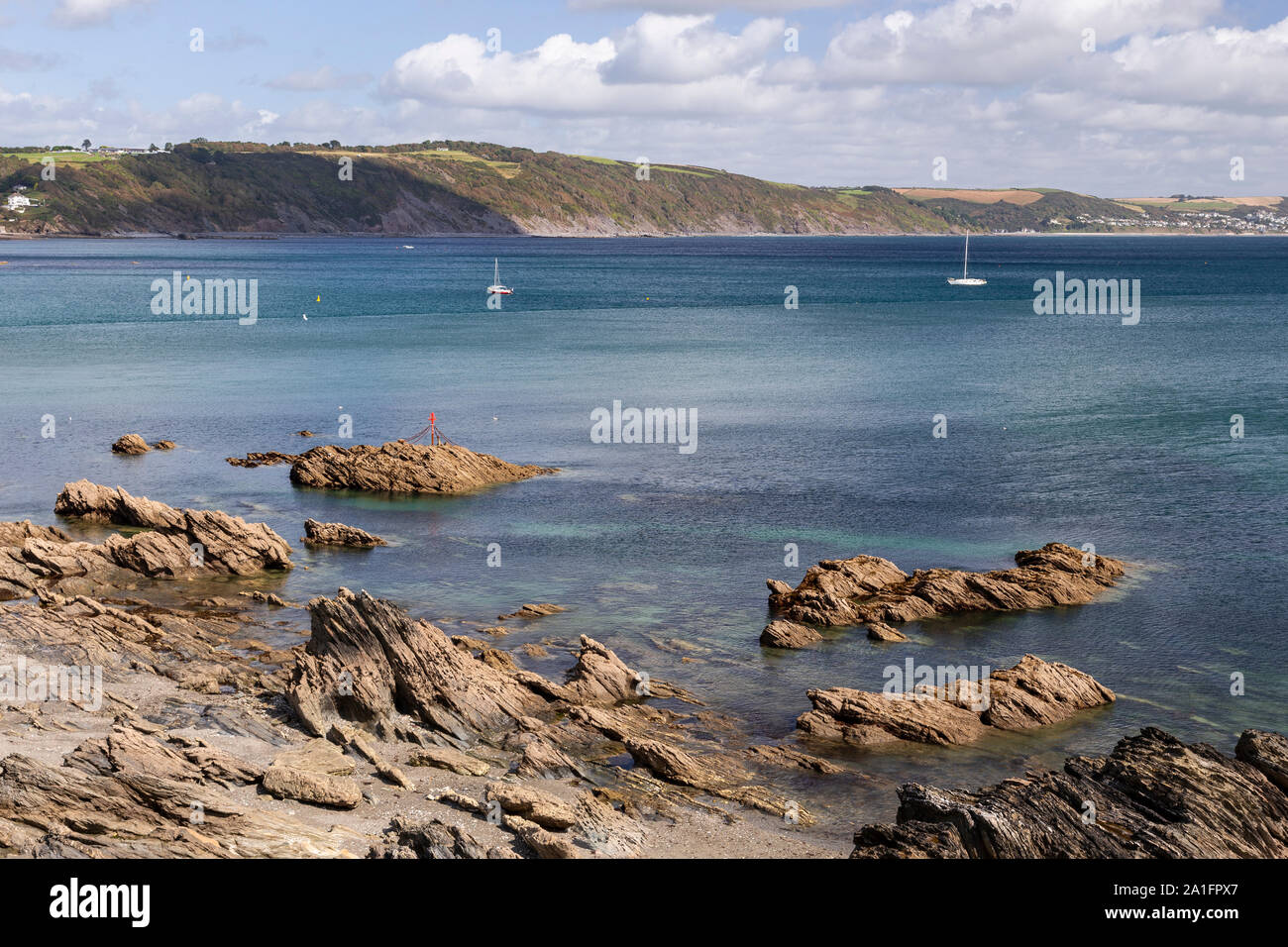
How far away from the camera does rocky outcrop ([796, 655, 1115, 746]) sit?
91.0ft

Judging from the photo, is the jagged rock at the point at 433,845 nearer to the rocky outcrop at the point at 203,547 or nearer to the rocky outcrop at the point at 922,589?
the rocky outcrop at the point at 922,589

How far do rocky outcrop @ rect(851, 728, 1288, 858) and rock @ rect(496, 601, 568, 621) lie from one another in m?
16.5

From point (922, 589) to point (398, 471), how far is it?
25989 millimetres

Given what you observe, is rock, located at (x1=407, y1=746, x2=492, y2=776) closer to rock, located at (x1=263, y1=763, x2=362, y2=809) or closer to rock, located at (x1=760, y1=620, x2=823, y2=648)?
rock, located at (x1=263, y1=763, x2=362, y2=809)

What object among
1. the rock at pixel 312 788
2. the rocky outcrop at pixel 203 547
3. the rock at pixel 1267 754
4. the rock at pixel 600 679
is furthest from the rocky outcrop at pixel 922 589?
the rocky outcrop at pixel 203 547

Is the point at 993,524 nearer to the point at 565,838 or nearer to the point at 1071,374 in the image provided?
the point at 565,838

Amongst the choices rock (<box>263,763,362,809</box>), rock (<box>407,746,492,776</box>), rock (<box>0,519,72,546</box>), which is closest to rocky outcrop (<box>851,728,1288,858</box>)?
rock (<box>407,746,492,776</box>)

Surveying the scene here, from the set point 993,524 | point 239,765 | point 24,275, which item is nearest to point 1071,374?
point 993,524

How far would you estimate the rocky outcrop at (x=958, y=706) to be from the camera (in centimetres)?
2775

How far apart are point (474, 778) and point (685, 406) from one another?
52317 millimetres

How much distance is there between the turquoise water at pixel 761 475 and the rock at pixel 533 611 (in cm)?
48

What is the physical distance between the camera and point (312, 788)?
21.9 meters

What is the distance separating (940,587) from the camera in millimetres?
36594

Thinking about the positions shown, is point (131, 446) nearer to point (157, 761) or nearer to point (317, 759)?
point (317, 759)
